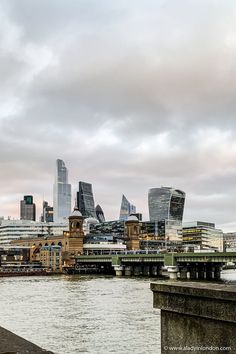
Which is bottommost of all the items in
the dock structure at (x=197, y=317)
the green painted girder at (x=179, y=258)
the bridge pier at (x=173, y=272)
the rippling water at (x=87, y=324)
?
the bridge pier at (x=173, y=272)

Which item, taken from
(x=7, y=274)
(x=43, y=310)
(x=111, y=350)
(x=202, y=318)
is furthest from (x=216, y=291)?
(x=7, y=274)

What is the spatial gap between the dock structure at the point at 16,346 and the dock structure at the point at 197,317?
3397 millimetres

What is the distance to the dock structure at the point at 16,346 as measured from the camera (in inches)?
253

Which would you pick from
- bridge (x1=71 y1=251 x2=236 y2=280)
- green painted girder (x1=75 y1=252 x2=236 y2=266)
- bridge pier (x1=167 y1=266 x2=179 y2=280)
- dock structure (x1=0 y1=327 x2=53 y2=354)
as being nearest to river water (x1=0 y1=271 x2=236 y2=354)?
dock structure (x1=0 y1=327 x2=53 y2=354)

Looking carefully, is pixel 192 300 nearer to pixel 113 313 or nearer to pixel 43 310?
pixel 113 313

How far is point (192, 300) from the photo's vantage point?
9.46 m

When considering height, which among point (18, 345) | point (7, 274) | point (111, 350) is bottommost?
point (7, 274)

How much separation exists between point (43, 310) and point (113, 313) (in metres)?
9.37

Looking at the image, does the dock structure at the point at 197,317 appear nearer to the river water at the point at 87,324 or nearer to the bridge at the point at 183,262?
the river water at the point at 87,324

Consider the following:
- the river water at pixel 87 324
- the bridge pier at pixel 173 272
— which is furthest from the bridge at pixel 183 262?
the river water at pixel 87 324

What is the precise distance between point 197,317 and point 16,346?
3731 mm

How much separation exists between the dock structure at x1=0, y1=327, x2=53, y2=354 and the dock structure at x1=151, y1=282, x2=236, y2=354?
3.40m

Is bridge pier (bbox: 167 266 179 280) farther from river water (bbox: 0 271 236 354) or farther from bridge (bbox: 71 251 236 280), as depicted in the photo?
river water (bbox: 0 271 236 354)

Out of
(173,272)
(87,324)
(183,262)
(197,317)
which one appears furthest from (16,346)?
(183,262)
